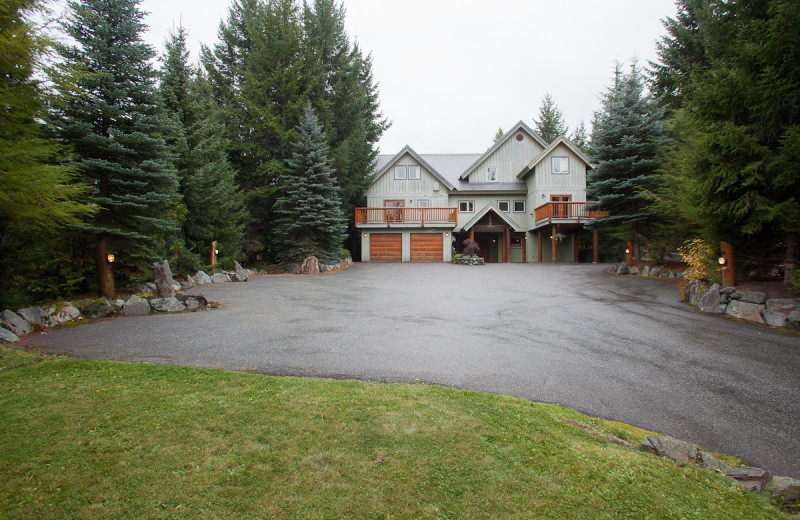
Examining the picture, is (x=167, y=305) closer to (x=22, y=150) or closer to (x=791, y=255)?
(x=22, y=150)

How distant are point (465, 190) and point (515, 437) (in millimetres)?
26157

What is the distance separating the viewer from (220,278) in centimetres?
1495

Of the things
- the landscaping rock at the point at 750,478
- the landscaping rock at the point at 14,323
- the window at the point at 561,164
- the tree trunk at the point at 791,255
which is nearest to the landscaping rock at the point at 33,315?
the landscaping rock at the point at 14,323

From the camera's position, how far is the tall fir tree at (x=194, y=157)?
1338 centimetres

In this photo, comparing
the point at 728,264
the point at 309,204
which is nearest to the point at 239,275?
the point at 309,204

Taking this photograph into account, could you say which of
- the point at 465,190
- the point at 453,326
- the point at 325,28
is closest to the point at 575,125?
the point at 465,190

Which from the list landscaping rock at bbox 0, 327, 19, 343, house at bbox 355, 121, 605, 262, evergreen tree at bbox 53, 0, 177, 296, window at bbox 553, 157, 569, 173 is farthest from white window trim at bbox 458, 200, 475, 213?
landscaping rock at bbox 0, 327, 19, 343

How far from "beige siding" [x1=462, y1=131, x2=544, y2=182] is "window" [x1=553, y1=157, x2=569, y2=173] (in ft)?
8.02

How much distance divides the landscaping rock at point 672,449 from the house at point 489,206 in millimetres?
22189

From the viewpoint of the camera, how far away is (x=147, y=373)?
434 cm

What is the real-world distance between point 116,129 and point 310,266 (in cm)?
1074

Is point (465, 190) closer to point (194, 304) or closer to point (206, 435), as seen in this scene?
point (194, 304)

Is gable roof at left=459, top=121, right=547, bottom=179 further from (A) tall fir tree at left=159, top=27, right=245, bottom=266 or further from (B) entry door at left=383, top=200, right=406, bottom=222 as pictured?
(A) tall fir tree at left=159, top=27, right=245, bottom=266

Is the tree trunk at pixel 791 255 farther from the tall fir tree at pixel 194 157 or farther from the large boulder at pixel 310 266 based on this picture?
the large boulder at pixel 310 266
